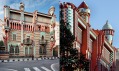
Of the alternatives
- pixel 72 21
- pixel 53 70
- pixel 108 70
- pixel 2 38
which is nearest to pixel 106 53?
pixel 108 70

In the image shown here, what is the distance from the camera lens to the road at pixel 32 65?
1.44 meters

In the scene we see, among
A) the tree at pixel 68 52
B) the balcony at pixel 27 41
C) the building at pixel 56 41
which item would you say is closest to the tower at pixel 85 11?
the tree at pixel 68 52

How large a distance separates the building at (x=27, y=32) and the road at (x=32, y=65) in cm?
5

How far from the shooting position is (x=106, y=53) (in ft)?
18.4

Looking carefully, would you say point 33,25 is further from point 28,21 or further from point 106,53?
point 106,53

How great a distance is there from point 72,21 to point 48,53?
4.38 ft

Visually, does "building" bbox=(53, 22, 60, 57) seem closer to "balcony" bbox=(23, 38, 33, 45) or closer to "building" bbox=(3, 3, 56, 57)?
"building" bbox=(3, 3, 56, 57)

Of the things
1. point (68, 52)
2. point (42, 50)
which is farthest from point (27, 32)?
point (68, 52)

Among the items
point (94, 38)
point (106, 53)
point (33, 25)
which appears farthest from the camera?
point (106, 53)

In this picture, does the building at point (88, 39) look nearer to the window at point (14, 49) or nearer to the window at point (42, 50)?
the window at point (42, 50)

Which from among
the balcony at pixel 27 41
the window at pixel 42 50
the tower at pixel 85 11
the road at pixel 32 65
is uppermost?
the tower at pixel 85 11

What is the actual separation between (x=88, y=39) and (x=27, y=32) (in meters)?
2.58

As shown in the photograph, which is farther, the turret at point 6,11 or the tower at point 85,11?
the tower at point 85,11

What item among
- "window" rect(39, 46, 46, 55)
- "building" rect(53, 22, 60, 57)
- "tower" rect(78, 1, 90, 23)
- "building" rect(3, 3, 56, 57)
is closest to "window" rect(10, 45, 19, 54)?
"building" rect(3, 3, 56, 57)
